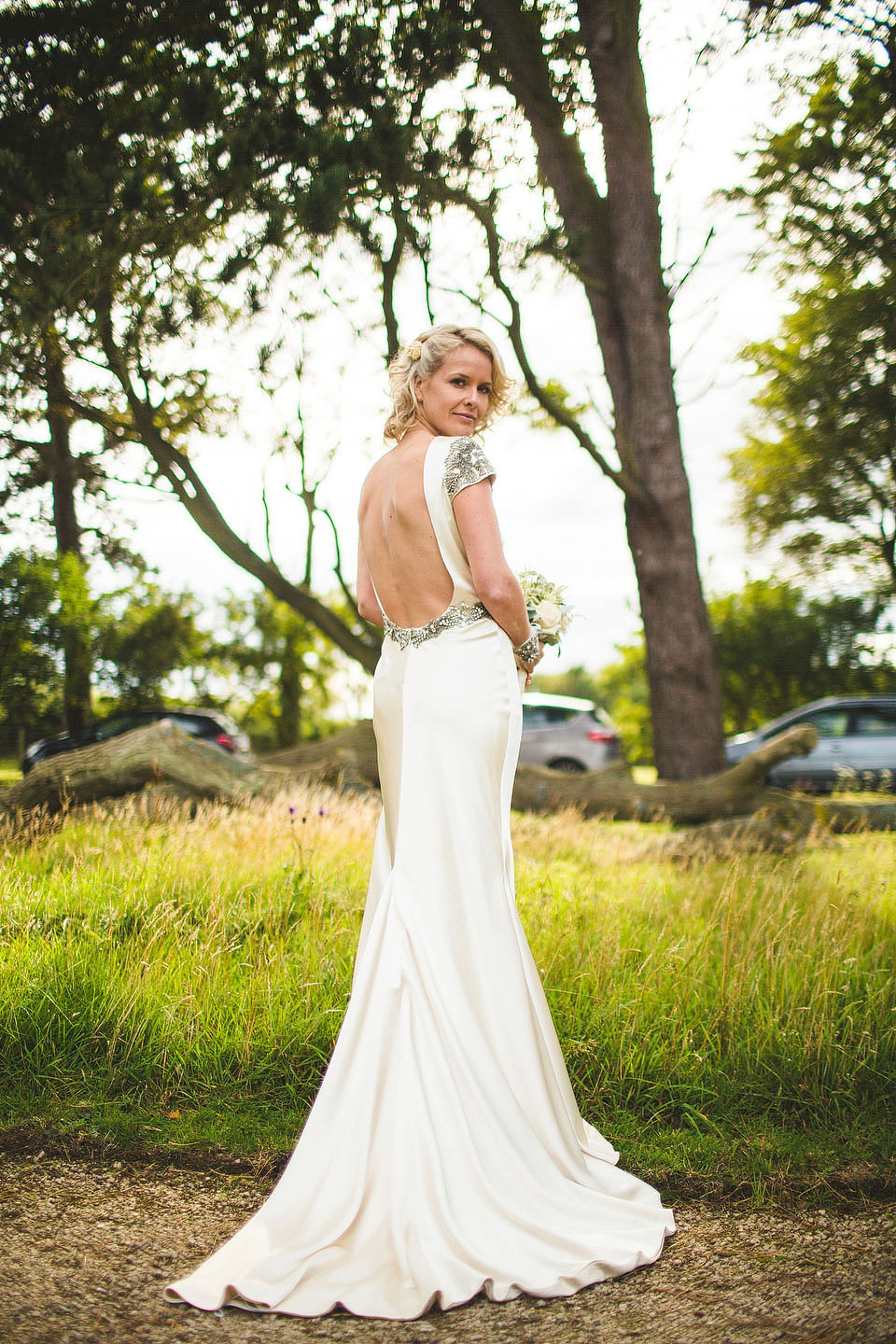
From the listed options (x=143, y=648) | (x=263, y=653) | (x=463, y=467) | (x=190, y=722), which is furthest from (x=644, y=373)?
(x=263, y=653)

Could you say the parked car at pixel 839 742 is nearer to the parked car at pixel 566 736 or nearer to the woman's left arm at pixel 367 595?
the parked car at pixel 566 736

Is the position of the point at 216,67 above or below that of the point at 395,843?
above

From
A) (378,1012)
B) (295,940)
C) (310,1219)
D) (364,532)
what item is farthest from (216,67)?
(310,1219)

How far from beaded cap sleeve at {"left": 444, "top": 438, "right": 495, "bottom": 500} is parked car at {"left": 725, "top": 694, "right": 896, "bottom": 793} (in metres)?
12.8

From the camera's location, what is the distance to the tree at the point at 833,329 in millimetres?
11383

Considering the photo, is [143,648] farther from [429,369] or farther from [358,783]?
[429,369]

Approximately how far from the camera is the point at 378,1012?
97.8 inches

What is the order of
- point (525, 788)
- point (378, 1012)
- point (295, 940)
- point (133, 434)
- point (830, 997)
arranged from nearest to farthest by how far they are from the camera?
point (378, 1012)
point (830, 997)
point (295, 940)
point (133, 434)
point (525, 788)

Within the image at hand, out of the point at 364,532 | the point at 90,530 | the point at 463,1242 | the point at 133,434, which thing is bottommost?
the point at 463,1242

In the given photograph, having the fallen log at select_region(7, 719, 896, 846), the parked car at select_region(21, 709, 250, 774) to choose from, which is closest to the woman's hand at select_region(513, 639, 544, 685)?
the fallen log at select_region(7, 719, 896, 846)

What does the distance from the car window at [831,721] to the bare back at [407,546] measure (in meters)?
13.7

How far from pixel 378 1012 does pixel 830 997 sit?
2.26m

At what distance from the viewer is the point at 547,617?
121 inches

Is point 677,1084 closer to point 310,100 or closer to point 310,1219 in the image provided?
point 310,1219
